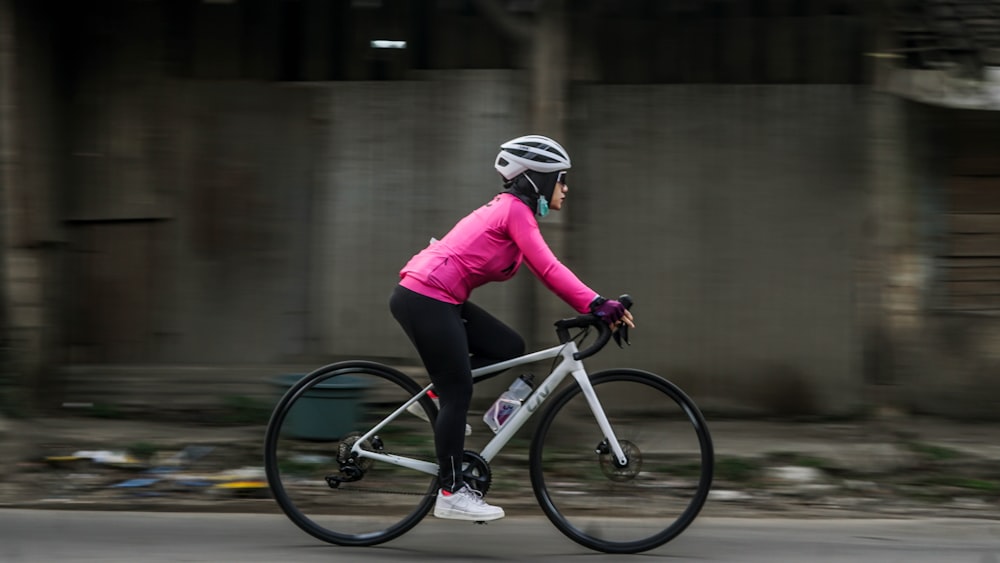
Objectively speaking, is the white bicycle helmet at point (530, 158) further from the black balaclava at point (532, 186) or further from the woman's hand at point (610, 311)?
the woman's hand at point (610, 311)

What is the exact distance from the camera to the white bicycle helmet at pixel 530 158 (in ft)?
16.0

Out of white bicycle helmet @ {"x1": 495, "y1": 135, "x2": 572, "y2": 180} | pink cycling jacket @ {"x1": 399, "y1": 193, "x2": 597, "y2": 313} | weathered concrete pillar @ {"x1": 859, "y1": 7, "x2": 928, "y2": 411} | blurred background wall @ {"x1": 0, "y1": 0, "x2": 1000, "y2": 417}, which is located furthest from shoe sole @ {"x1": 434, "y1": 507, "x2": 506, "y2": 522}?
weathered concrete pillar @ {"x1": 859, "y1": 7, "x2": 928, "y2": 411}

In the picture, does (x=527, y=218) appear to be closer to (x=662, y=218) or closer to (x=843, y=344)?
(x=662, y=218)

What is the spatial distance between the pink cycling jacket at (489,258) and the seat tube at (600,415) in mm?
331

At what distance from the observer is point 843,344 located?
8164 mm

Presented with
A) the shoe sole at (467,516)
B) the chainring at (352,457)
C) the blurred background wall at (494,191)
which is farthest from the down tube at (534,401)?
the blurred background wall at (494,191)

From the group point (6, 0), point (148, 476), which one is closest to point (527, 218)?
point (148, 476)

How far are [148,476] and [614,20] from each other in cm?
451

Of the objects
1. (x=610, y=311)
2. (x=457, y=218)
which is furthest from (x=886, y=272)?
(x=610, y=311)

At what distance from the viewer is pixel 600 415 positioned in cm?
495

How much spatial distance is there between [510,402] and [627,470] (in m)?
0.61

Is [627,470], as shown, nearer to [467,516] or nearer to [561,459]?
[561,459]

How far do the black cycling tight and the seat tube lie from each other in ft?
1.66

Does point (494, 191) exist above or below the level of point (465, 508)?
above
